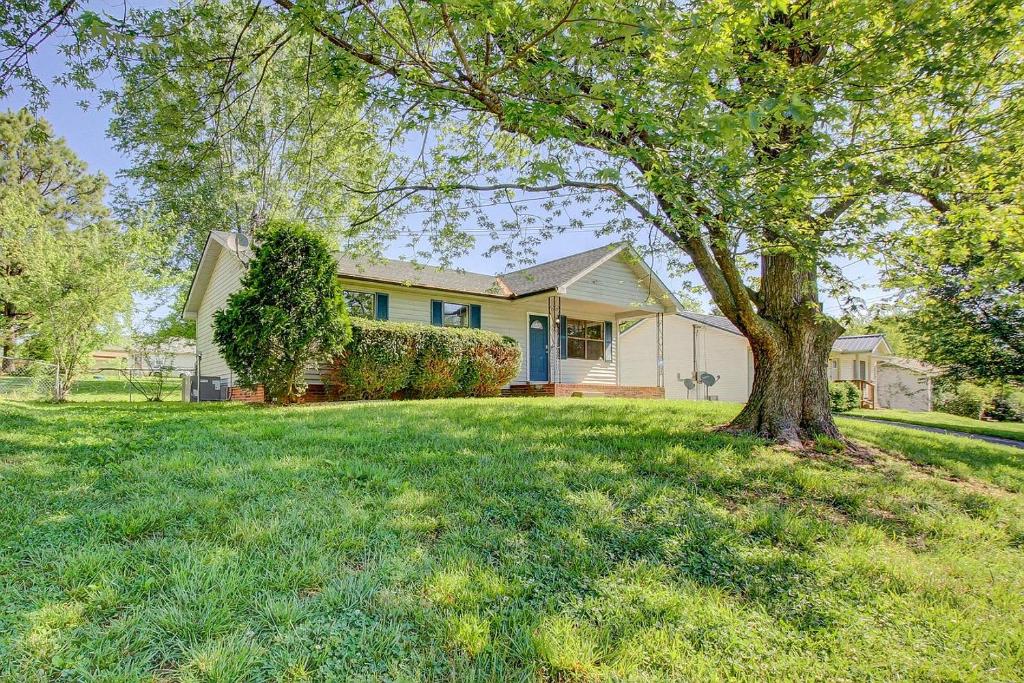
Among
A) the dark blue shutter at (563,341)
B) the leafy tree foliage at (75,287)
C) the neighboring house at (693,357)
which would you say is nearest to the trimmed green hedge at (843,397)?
the neighboring house at (693,357)

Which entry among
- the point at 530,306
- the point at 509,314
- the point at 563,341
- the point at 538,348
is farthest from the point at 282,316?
the point at 563,341

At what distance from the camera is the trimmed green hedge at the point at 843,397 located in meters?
20.5

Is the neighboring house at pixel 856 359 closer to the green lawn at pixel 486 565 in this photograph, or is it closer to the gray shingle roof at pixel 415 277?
the gray shingle roof at pixel 415 277

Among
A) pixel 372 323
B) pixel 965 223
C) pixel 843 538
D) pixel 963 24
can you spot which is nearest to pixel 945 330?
pixel 965 223

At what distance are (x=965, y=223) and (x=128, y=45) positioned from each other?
8.64 meters

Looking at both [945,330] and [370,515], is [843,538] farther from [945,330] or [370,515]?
[945,330]

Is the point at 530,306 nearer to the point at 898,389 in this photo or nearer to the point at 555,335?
the point at 555,335

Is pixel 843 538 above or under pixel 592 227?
under

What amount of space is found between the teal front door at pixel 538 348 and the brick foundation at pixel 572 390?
3.77 feet

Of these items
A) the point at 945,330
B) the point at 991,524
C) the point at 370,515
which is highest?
the point at 945,330

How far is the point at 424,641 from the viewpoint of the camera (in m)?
2.24

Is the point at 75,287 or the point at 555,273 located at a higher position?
the point at 555,273

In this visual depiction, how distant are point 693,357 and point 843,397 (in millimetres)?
5996

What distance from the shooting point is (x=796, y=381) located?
6.85 meters
